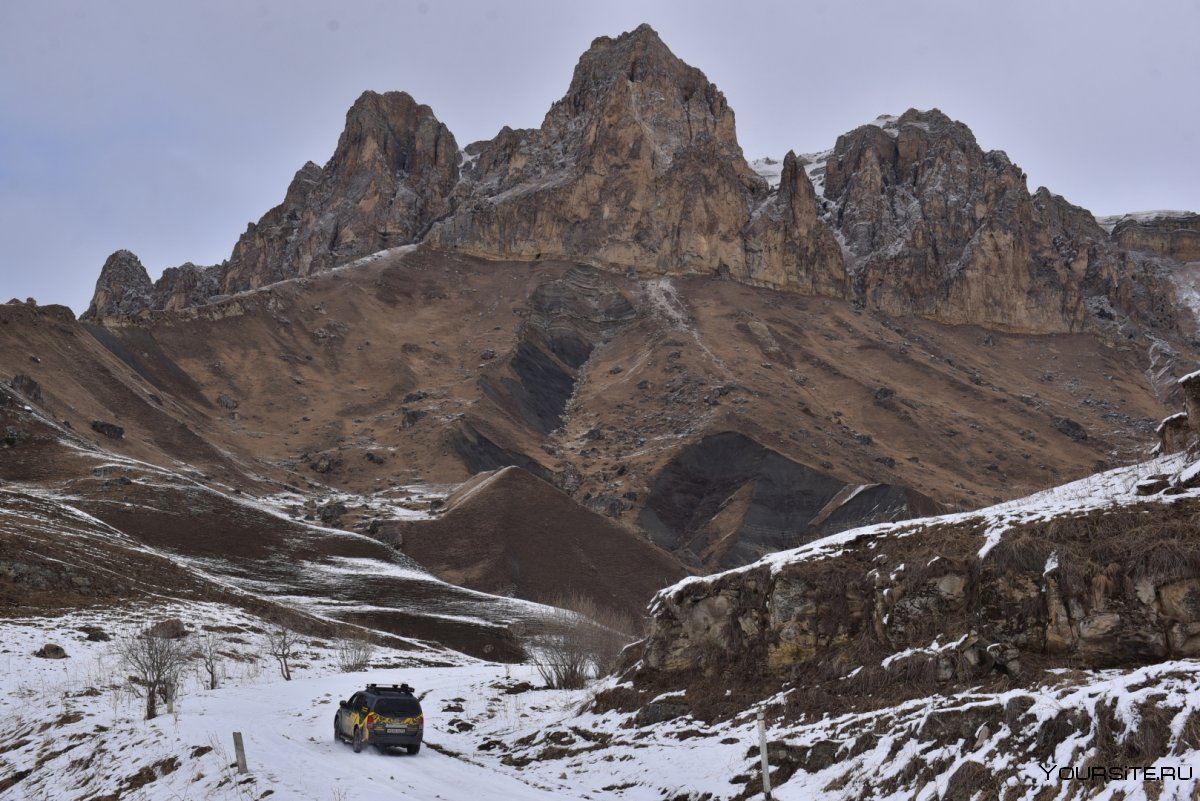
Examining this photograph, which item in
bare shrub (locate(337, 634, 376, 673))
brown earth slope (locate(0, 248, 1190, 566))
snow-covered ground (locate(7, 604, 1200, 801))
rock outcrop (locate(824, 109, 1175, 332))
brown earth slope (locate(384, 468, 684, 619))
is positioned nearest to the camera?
snow-covered ground (locate(7, 604, 1200, 801))

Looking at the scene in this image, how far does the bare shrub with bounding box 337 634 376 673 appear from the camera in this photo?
3670 centimetres

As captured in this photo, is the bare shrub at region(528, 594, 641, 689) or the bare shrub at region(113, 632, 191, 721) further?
the bare shrub at region(528, 594, 641, 689)

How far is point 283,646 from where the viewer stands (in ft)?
117

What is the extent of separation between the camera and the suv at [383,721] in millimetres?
20641

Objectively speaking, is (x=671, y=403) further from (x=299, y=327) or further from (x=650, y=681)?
(x=650, y=681)

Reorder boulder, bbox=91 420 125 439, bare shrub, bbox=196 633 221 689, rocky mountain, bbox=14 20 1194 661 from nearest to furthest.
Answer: bare shrub, bbox=196 633 221 689
boulder, bbox=91 420 125 439
rocky mountain, bbox=14 20 1194 661

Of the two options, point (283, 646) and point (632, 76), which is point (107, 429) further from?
point (632, 76)

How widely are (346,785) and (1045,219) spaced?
208 metres

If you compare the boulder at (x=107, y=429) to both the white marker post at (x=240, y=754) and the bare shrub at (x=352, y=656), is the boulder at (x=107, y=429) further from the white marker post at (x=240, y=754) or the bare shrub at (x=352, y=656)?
the white marker post at (x=240, y=754)

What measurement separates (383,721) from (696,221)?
155361mm

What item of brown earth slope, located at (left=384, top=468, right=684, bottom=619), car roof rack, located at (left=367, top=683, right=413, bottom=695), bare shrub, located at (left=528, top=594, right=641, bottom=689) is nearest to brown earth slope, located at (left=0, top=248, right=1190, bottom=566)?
brown earth slope, located at (left=384, top=468, right=684, bottom=619)

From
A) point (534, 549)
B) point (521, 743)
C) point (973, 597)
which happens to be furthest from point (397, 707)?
point (534, 549)

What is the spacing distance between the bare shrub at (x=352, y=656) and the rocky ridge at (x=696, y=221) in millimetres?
130633

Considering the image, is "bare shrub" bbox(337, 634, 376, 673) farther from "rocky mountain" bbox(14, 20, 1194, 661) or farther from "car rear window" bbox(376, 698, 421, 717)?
"rocky mountain" bbox(14, 20, 1194, 661)
